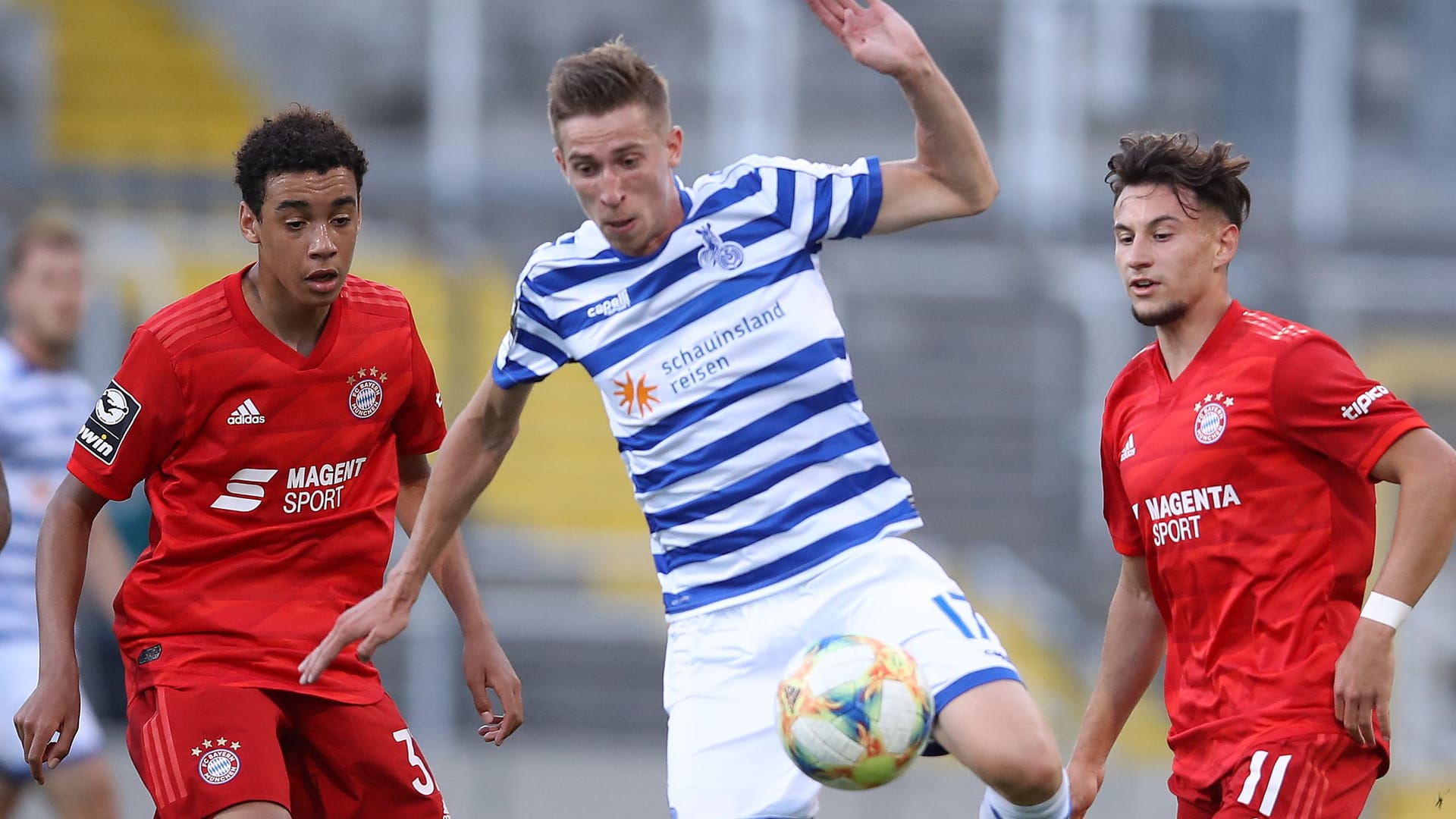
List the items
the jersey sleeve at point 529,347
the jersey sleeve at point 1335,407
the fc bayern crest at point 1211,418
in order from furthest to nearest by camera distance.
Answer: the jersey sleeve at point 529,347, the fc bayern crest at point 1211,418, the jersey sleeve at point 1335,407

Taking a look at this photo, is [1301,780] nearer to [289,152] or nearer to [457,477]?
[457,477]

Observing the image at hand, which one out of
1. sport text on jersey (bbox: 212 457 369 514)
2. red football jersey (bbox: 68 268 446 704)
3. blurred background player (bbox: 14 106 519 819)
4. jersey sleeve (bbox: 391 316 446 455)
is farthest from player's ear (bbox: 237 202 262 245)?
sport text on jersey (bbox: 212 457 369 514)

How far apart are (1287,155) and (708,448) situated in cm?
1057

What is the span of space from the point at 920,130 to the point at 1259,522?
3.90 feet

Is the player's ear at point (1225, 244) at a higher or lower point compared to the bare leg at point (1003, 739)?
higher

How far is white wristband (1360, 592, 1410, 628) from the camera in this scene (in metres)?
3.74

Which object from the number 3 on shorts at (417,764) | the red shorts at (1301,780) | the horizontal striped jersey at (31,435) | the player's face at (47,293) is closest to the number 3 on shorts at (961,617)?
the red shorts at (1301,780)

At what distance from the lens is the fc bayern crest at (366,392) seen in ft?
14.6

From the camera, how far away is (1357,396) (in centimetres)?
382

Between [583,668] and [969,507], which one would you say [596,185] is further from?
[969,507]

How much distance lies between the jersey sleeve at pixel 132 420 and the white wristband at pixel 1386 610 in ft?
9.23

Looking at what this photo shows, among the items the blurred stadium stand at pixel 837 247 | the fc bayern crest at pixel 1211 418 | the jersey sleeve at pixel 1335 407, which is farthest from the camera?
the blurred stadium stand at pixel 837 247

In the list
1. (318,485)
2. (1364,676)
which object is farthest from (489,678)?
(1364,676)

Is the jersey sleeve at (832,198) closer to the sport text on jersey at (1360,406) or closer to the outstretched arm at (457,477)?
the outstretched arm at (457,477)
